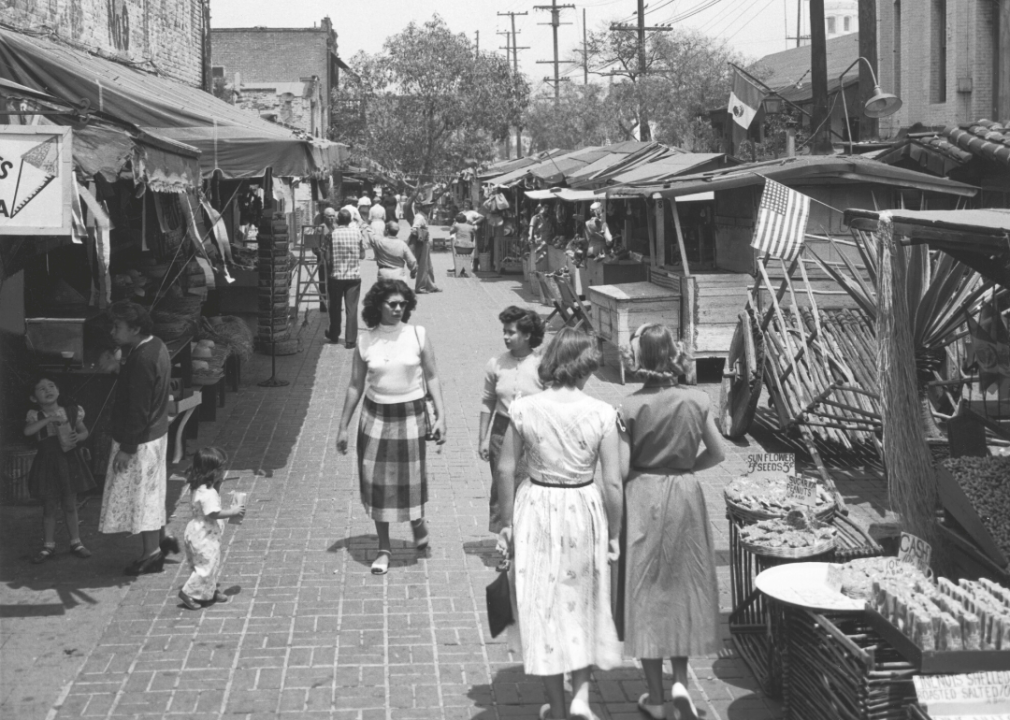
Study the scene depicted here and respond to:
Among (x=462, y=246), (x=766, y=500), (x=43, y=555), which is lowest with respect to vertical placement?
(x=43, y=555)

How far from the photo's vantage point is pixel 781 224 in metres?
10.8

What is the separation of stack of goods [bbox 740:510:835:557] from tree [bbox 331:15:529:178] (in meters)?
37.2

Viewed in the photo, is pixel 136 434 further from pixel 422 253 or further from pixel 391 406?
pixel 422 253

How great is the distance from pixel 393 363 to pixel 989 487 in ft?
11.4

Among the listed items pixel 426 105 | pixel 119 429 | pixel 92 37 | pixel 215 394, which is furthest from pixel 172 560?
pixel 426 105

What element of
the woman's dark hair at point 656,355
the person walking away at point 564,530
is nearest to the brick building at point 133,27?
the person walking away at point 564,530

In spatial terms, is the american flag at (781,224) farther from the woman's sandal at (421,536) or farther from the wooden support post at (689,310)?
the woman's sandal at (421,536)

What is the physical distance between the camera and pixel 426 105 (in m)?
42.4

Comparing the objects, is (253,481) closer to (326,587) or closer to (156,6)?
(326,587)

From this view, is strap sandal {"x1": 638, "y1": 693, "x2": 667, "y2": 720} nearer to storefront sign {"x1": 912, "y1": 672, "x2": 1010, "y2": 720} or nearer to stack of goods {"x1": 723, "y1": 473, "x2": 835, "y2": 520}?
stack of goods {"x1": 723, "y1": 473, "x2": 835, "y2": 520}

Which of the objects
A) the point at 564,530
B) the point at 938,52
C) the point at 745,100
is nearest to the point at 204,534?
the point at 564,530

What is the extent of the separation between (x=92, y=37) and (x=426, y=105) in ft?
95.0

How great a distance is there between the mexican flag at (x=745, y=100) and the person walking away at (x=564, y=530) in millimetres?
13047

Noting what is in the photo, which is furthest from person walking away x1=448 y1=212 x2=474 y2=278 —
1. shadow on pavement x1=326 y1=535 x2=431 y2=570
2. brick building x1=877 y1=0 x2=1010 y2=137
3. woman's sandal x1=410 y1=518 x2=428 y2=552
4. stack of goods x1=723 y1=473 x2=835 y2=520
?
stack of goods x1=723 y1=473 x2=835 y2=520
